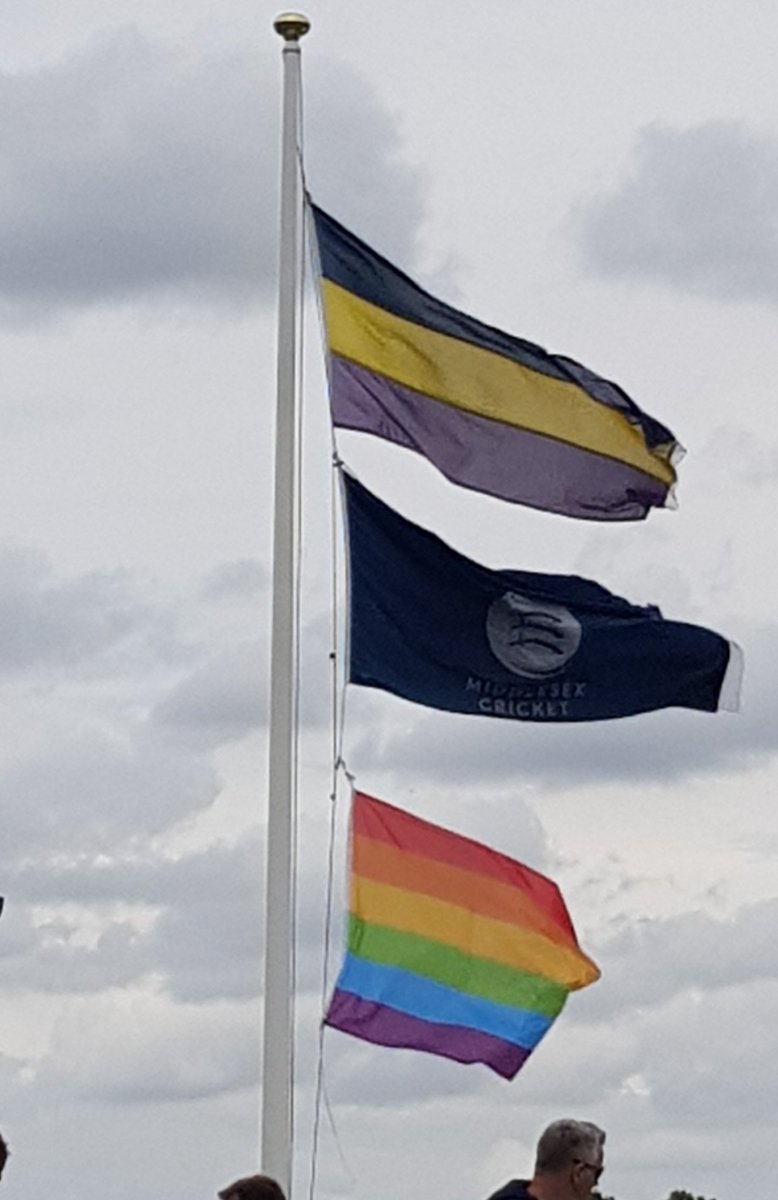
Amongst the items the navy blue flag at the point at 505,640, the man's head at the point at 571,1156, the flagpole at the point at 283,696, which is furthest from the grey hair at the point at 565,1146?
the navy blue flag at the point at 505,640

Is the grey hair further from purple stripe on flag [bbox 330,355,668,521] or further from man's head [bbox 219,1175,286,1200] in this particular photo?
purple stripe on flag [bbox 330,355,668,521]

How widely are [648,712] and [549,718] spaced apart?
2.21ft

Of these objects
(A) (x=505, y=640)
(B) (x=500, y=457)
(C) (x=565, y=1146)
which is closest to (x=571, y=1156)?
(C) (x=565, y=1146)

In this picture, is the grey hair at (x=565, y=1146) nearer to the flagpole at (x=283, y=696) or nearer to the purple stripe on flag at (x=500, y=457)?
the flagpole at (x=283, y=696)

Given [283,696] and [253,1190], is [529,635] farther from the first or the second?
[253,1190]

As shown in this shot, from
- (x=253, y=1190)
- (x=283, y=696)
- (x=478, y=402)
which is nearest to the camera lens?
(x=253, y=1190)

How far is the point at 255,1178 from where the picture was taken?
1126 cm

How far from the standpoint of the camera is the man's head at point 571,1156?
11164 millimetres

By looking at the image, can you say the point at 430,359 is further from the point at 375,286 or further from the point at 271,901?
the point at 271,901

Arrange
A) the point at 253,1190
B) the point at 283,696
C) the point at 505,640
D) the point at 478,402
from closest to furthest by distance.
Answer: the point at 253,1190 → the point at 283,696 → the point at 505,640 → the point at 478,402

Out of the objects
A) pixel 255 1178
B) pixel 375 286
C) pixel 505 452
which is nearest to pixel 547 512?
pixel 505 452

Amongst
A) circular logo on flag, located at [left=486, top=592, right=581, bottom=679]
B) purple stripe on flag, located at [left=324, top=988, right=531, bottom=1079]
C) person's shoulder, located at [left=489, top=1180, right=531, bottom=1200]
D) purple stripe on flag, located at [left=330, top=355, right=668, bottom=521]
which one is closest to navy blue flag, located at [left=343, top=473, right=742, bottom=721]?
circular logo on flag, located at [left=486, top=592, right=581, bottom=679]

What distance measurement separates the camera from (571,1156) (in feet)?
36.7

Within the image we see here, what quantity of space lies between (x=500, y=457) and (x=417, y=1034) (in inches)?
129
